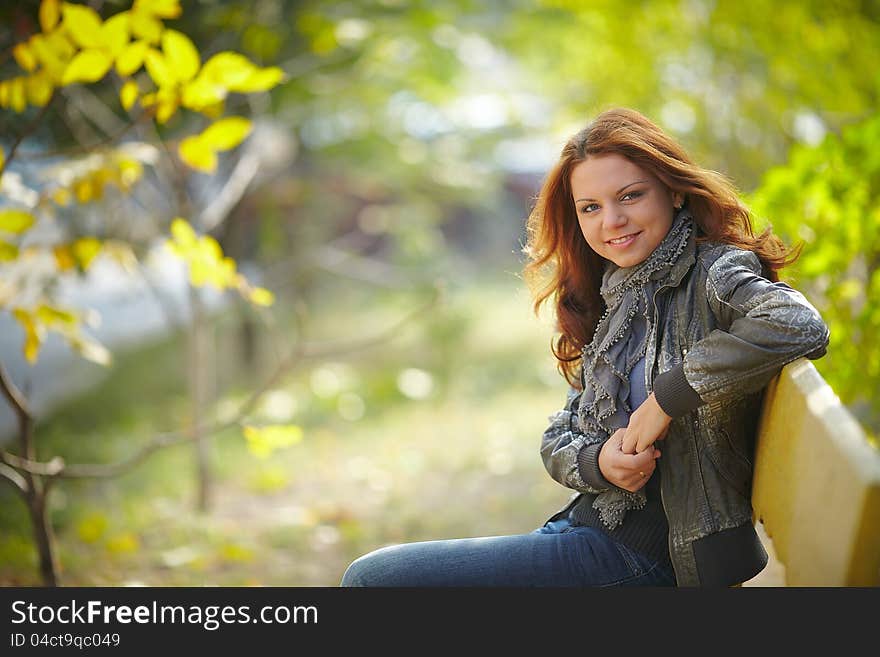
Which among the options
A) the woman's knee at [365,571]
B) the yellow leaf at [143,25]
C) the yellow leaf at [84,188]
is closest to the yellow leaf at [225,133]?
the yellow leaf at [143,25]

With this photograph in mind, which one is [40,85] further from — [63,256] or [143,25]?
[63,256]

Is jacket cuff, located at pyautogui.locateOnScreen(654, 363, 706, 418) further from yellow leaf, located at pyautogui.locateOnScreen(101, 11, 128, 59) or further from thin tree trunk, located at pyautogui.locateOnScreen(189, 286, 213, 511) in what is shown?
thin tree trunk, located at pyautogui.locateOnScreen(189, 286, 213, 511)

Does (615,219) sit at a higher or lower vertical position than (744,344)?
higher

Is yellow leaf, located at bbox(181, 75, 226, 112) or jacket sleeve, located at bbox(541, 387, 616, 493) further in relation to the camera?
yellow leaf, located at bbox(181, 75, 226, 112)

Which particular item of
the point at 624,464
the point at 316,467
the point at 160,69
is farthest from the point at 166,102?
the point at 316,467

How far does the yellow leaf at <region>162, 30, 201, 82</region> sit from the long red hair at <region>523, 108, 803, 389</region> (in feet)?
2.90

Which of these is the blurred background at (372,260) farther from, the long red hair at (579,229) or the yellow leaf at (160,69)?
the yellow leaf at (160,69)

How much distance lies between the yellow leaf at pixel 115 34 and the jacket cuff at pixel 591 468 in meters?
1.37

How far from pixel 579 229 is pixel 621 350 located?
0.33m

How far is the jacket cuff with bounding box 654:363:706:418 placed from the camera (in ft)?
5.32

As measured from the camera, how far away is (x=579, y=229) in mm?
2066

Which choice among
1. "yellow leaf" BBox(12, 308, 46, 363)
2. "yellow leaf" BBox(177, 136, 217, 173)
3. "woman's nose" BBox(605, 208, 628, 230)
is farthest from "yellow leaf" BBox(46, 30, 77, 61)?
"woman's nose" BBox(605, 208, 628, 230)

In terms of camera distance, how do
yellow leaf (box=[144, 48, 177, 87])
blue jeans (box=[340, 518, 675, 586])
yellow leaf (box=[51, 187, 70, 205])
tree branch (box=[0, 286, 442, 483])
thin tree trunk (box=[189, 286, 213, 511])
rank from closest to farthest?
blue jeans (box=[340, 518, 675, 586]) < yellow leaf (box=[144, 48, 177, 87]) < tree branch (box=[0, 286, 442, 483]) < yellow leaf (box=[51, 187, 70, 205]) < thin tree trunk (box=[189, 286, 213, 511])

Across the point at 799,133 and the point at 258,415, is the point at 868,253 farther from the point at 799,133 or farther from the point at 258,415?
the point at 258,415
